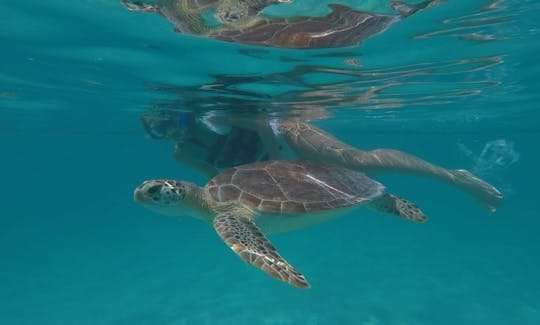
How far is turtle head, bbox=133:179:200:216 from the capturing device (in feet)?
19.5

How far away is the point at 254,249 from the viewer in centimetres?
483

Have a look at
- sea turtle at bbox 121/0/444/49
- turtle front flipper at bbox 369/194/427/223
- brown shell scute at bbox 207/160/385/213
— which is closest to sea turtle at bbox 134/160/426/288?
brown shell scute at bbox 207/160/385/213

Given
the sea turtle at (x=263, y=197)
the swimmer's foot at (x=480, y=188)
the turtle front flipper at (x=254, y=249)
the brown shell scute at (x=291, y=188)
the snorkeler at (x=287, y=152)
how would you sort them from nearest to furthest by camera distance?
the turtle front flipper at (x=254, y=249)
the sea turtle at (x=263, y=197)
the brown shell scute at (x=291, y=188)
the swimmer's foot at (x=480, y=188)
the snorkeler at (x=287, y=152)

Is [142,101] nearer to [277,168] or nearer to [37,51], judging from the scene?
[37,51]

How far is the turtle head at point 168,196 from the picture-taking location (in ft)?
19.5

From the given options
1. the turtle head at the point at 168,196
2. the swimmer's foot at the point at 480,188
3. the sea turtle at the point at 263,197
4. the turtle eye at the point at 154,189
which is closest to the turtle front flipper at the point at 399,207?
the sea turtle at the point at 263,197

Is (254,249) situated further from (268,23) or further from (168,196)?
(268,23)

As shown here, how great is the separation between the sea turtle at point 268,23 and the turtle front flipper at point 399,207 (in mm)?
3328

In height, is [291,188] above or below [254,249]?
above

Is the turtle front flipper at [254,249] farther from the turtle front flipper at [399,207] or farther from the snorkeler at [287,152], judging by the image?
the snorkeler at [287,152]

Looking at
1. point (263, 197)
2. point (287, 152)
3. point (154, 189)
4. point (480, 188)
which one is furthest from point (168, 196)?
point (480, 188)

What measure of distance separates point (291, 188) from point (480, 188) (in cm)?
590

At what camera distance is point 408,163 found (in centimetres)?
985

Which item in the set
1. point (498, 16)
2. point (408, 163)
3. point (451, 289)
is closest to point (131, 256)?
point (451, 289)
